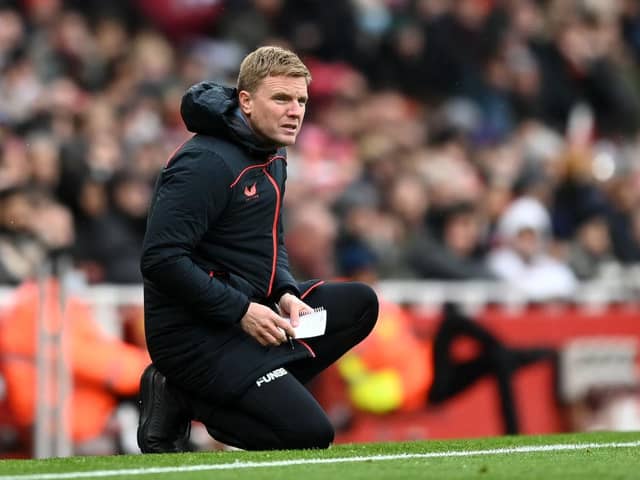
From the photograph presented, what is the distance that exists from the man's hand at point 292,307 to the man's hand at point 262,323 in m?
0.19

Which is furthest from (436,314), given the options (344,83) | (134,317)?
(344,83)

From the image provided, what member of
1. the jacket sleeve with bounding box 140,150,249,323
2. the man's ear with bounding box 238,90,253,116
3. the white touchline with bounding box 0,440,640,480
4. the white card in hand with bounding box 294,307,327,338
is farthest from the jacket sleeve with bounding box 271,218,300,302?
the white touchline with bounding box 0,440,640,480

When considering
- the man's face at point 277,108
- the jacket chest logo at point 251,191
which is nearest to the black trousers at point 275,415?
the jacket chest logo at point 251,191

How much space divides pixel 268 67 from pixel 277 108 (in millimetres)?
162

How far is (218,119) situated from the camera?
6.27 m

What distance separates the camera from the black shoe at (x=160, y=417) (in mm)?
6496

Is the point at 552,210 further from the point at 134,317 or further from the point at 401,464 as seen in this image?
the point at 401,464

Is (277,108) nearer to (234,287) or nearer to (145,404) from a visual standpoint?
(234,287)

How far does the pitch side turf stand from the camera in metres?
5.32

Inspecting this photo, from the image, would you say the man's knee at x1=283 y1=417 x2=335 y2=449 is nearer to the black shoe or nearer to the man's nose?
the black shoe

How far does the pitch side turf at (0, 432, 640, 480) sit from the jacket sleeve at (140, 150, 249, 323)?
0.56 metres

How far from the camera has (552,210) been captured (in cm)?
1445

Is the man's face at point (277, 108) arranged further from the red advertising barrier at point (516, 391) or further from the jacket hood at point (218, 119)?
the red advertising barrier at point (516, 391)

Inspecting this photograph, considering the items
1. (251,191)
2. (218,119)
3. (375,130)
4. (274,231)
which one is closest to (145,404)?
(274,231)
